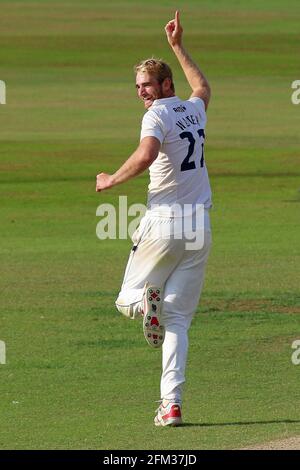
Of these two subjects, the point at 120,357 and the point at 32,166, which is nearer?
the point at 120,357

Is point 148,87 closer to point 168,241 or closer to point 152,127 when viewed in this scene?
point 152,127

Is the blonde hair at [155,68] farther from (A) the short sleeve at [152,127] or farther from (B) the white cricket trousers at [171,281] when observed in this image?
(B) the white cricket trousers at [171,281]

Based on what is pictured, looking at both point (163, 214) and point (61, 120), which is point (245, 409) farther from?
point (61, 120)

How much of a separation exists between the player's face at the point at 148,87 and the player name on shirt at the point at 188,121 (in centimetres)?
20

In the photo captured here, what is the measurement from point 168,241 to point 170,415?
3.41ft

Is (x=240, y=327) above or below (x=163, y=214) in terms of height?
above

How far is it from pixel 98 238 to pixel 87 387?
A: 30.0ft

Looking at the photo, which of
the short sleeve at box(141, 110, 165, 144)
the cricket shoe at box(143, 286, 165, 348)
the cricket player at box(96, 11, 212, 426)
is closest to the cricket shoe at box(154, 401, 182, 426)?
the cricket player at box(96, 11, 212, 426)

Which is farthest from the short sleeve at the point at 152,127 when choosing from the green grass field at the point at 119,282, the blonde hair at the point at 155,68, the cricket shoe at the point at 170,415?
the green grass field at the point at 119,282

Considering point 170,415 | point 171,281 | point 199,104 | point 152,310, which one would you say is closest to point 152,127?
point 199,104

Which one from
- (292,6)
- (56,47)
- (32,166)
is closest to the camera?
(32,166)

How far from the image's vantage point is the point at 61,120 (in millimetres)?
37906

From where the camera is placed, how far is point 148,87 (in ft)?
30.0

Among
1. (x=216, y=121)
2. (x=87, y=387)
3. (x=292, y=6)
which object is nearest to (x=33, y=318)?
(x=87, y=387)
